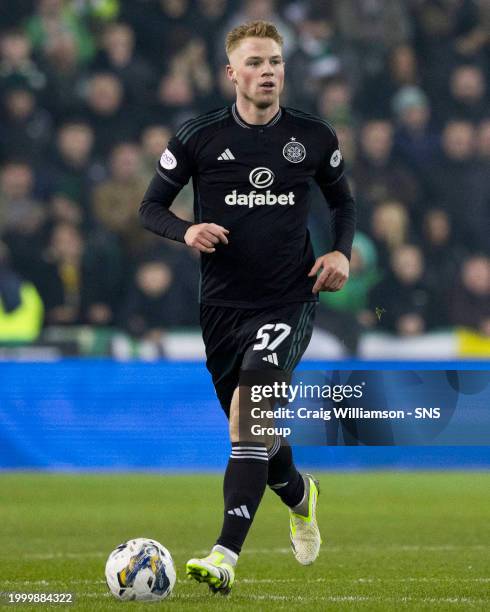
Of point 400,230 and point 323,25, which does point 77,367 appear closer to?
point 400,230

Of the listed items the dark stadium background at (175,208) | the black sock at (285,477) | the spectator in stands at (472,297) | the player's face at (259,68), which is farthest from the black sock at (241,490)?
the spectator in stands at (472,297)

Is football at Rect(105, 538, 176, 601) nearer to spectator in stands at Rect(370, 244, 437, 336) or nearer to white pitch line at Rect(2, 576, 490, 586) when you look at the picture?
white pitch line at Rect(2, 576, 490, 586)

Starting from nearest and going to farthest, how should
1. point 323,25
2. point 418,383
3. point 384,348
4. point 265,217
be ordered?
point 265,217 → point 418,383 → point 384,348 → point 323,25

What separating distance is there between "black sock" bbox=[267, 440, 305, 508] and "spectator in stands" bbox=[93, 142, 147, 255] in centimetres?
790

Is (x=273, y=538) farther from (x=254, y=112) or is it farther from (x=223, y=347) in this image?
(x=254, y=112)

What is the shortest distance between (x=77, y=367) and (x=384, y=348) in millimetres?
3190

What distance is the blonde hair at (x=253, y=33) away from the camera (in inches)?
203

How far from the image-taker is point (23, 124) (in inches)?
553

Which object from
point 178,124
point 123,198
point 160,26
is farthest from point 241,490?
point 160,26

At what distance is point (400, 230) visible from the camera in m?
13.7

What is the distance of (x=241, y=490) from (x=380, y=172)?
9.59 meters

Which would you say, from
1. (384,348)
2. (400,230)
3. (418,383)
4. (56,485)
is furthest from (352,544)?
(400,230)

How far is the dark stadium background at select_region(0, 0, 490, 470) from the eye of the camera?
11.6m

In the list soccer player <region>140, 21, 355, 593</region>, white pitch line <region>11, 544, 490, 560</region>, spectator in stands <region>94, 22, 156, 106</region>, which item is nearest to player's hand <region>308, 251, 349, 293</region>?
soccer player <region>140, 21, 355, 593</region>
